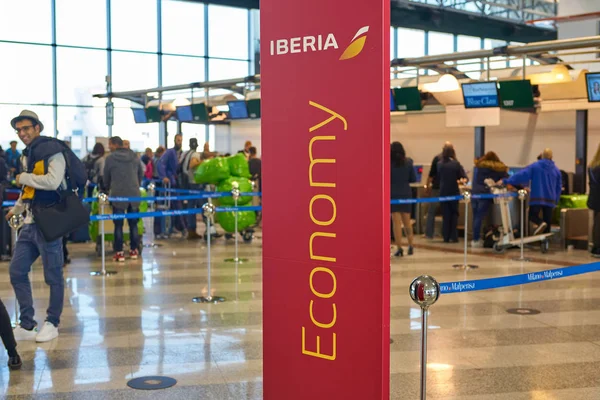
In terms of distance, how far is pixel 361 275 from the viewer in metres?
3.79

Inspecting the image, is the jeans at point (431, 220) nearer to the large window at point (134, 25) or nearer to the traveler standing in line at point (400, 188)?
the traveler standing in line at point (400, 188)

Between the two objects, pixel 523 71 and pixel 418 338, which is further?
pixel 523 71

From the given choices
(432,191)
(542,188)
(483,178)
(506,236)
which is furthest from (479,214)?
(432,191)

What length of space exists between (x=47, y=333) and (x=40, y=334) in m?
0.06

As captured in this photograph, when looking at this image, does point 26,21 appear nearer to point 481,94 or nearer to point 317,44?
point 481,94

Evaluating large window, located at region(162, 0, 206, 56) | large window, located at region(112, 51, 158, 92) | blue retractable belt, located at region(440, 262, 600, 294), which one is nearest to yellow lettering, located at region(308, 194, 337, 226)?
blue retractable belt, located at region(440, 262, 600, 294)

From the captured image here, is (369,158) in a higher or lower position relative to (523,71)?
lower

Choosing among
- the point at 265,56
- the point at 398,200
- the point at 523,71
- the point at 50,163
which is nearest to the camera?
the point at 265,56

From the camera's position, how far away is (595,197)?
1294 cm

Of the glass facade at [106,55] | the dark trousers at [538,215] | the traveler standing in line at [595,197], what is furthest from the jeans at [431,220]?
the glass facade at [106,55]

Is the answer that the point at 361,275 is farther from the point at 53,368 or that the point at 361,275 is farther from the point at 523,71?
the point at 523,71

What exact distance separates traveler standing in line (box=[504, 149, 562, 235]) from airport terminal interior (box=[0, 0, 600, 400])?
41 millimetres

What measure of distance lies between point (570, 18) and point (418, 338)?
12673 millimetres

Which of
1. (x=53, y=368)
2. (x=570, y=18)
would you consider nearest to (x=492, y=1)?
(x=570, y=18)
